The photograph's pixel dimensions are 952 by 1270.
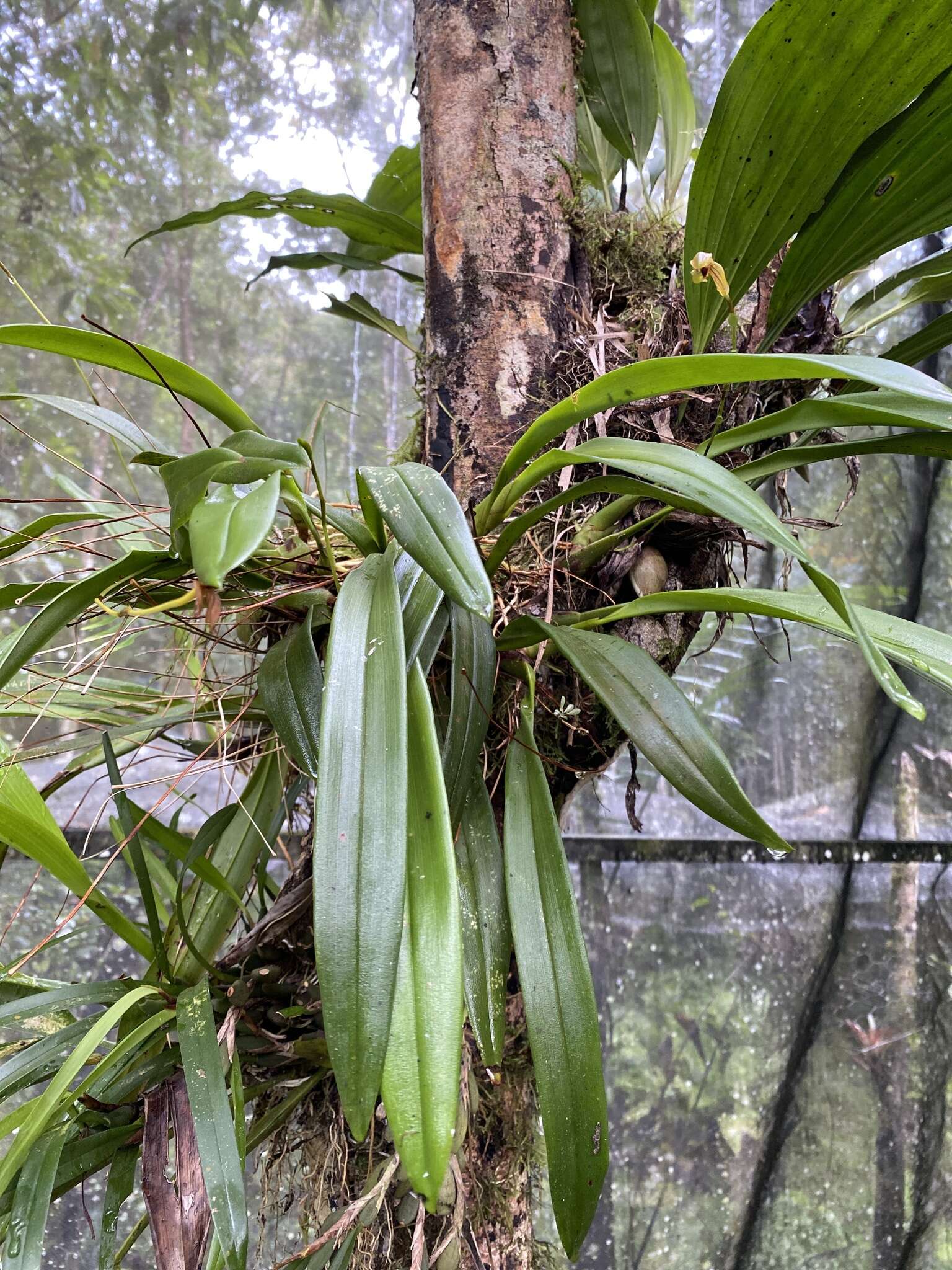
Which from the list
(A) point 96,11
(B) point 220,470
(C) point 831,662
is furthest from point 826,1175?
(A) point 96,11

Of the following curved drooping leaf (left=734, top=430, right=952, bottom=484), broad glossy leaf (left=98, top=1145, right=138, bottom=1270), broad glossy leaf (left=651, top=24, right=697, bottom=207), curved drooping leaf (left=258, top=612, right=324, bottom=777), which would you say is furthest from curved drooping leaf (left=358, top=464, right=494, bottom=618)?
broad glossy leaf (left=651, top=24, right=697, bottom=207)

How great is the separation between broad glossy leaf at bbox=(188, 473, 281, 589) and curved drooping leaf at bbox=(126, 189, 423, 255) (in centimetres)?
54

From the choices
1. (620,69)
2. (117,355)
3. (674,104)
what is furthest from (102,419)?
(674,104)

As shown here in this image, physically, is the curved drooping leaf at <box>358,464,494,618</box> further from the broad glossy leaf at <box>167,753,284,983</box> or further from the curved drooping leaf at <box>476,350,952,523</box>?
the broad glossy leaf at <box>167,753,284,983</box>

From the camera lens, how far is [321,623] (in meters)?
0.50

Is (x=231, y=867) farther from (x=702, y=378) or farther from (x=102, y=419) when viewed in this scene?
(x=702, y=378)

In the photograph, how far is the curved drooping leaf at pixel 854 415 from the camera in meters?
0.37

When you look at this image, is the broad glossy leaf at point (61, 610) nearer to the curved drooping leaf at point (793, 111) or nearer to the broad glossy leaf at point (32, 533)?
the broad glossy leaf at point (32, 533)

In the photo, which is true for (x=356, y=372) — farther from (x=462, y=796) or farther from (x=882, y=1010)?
(x=882, y=1010)

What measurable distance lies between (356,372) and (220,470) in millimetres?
1061

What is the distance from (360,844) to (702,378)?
26 centimetres

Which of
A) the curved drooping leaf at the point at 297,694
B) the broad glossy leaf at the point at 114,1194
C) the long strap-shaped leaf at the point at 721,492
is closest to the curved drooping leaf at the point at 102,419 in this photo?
the curved drooping leaf at the point at 297,694

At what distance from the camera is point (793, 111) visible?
0.45 meters

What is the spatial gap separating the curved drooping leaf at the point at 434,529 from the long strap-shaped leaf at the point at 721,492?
3.4 inches
